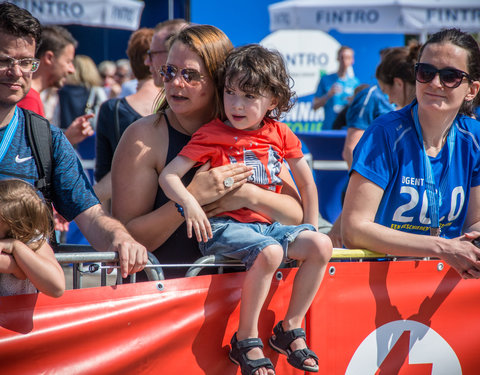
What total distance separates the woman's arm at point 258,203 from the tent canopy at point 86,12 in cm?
955

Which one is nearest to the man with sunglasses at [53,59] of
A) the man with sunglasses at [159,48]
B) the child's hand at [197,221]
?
the man with sunglasses at [159,48]

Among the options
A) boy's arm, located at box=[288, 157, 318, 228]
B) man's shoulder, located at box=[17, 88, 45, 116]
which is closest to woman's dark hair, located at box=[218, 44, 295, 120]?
boy's arm, located at box=[288, 157, 318, 228]

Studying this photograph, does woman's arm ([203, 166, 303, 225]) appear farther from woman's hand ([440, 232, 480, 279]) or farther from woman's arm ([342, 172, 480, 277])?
woman's hand ([440, 232, 480, 279])

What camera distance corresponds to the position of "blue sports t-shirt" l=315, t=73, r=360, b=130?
11.5 metres

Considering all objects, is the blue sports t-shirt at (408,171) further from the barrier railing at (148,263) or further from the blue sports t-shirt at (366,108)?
the blue sports t-shirt at (366,108)

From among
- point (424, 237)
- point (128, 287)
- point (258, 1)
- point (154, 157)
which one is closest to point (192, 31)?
point (154, 157)

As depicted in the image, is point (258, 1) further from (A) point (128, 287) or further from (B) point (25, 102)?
(A) point (128, 287)

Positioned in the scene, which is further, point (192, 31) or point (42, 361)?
point (192, 31)

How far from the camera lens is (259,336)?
3229 mm

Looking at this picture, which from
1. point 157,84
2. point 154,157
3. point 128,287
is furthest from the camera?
point 157,84

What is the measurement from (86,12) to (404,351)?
405 inches

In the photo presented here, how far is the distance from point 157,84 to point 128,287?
263 cm

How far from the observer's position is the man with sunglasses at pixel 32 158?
2996 millimetres

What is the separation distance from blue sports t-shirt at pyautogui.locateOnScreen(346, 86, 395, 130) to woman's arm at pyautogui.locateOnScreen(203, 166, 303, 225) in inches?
144
